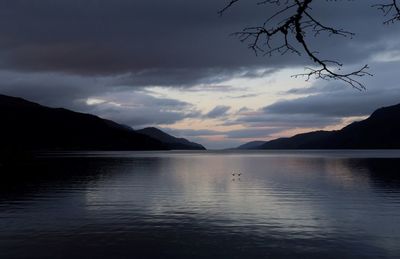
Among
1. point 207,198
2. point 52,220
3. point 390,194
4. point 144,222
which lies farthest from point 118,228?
point 390,194

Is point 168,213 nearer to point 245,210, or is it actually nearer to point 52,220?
point 245,210

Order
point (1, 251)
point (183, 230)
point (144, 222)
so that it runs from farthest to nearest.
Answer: point (144, 222) < point (183, 230) < point (1, 251)

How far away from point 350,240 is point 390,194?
3702cm

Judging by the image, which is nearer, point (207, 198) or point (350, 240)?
point (350, 240)

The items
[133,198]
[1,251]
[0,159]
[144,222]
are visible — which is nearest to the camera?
[1,251]

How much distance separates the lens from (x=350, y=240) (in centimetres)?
3506

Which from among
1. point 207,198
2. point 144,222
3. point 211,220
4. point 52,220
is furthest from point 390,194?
point 52,220

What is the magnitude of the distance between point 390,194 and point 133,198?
38602mm

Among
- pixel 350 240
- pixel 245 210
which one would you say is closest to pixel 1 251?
pixel 350 240

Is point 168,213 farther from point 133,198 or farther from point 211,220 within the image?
point 133,198

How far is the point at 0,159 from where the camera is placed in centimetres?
14838

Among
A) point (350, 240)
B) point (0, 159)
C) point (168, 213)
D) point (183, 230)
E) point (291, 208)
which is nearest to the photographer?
point (350, 240)

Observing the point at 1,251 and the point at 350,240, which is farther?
the point at 350,240

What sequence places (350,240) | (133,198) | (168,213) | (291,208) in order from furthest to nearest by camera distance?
(133,198) → (291,208) → (168,213) → (350,240)
